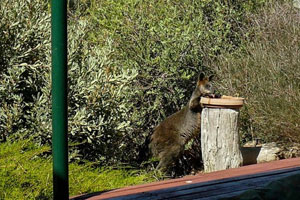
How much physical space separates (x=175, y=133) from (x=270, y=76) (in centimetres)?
149

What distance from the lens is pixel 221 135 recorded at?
6.70m

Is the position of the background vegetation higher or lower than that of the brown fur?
higher

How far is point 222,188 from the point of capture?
94.3 inches

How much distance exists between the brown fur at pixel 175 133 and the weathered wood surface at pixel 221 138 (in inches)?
18.8

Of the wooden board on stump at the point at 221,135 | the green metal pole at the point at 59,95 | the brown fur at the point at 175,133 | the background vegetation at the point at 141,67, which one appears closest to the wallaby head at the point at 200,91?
the brown fur at the point at 175,133

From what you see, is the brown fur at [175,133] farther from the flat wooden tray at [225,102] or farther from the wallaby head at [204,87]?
the flat wooden tray at [225,102]

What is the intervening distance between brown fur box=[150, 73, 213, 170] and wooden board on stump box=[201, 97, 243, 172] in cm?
47

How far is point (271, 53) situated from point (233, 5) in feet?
5.08

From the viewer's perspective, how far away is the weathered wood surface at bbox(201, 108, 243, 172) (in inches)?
261

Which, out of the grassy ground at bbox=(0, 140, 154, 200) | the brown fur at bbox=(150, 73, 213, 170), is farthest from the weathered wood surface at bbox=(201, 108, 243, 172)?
the grassy ground at bbox=(0, 140, 154, 200)

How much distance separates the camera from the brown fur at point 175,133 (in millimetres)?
7301

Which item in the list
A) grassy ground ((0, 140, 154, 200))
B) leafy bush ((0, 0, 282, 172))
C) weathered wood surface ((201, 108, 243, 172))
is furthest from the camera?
weathered wood surface ((201, 108, 243, 172))

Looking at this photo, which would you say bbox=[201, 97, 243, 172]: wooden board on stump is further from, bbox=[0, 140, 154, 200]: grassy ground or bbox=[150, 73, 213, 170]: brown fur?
bbox=[0, 140, 154, 200]: grassy ground

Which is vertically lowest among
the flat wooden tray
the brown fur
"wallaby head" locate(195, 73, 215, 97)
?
the brown fur
